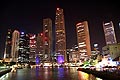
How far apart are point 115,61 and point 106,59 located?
14.7m

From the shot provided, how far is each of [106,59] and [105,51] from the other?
11740 millimetres

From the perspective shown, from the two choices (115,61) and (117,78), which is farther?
(115,61)

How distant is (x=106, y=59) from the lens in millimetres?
121062

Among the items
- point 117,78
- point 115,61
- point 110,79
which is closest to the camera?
point 117,78

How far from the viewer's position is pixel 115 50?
115500mm

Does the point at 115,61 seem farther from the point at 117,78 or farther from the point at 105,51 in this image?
the point at 117,78

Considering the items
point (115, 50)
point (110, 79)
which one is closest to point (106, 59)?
point (115, 50)

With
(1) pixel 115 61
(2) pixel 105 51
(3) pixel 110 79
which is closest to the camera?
(3) pixel 110 79

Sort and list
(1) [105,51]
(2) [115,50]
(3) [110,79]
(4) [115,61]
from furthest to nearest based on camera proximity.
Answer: (1) [105,51], (2) [115,50], (4) [115,61], (3) [110,79]

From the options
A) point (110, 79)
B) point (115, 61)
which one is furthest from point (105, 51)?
point (110, 79)

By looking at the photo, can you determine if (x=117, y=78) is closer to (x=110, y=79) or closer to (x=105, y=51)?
(x=110, y=79)

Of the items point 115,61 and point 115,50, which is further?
point 115,50

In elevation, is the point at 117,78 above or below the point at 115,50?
below

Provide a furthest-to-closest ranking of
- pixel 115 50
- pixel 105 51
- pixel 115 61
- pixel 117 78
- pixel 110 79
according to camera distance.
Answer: pixel 105 51, pixel 115 50, pixel 115 61, pixel 110 79, pixel 117 78
